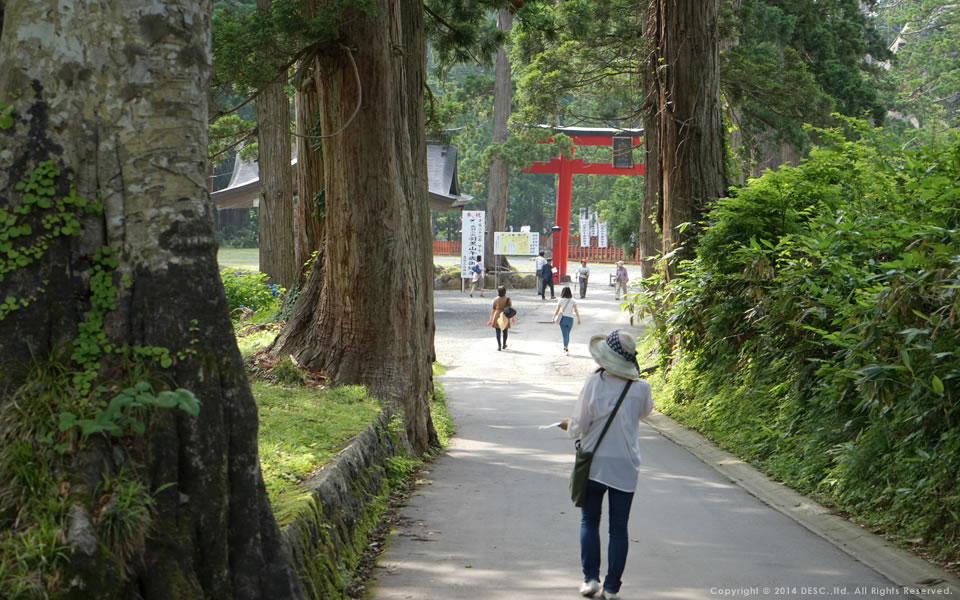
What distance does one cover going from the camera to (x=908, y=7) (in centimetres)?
5444

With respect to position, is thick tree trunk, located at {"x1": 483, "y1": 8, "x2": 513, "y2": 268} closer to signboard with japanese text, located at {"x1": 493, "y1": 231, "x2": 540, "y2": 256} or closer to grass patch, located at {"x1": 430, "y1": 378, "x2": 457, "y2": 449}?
signboard with japanese text, located at {"x1": 493, "y1": 231, "x2": 540, "y2": 256}

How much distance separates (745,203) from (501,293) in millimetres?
10260

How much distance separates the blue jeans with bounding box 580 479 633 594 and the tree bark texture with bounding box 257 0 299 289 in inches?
578

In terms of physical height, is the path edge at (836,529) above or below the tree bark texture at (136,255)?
below

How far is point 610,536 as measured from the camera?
6098 mm

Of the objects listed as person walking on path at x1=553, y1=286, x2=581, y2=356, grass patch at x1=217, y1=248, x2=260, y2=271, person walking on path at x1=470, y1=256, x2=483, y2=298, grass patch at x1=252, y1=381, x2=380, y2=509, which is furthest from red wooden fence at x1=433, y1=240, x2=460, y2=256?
grass patch at x1=252, y1=381, x2=380, y2=509

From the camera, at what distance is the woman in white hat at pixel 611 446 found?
607cm

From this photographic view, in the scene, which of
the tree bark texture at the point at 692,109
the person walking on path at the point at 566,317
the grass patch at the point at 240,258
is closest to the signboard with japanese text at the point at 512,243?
the grass patch at the point at 240,258

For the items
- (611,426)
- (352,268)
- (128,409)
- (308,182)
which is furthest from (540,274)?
(128,409)

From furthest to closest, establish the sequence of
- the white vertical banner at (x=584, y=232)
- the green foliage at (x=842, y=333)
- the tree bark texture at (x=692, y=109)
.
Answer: the white vertical banner at (x=584, y=232) < the tree bark texture at (x=692, y=109) < the green foliage at (x=842, y=333)

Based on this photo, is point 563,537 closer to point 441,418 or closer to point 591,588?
point 591,588

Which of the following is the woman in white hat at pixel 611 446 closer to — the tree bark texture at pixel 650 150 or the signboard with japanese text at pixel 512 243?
the tree bark texture at pixel 650 150

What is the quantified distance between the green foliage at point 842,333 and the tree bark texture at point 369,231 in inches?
162

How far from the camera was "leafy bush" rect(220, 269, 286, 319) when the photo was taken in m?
19.9
